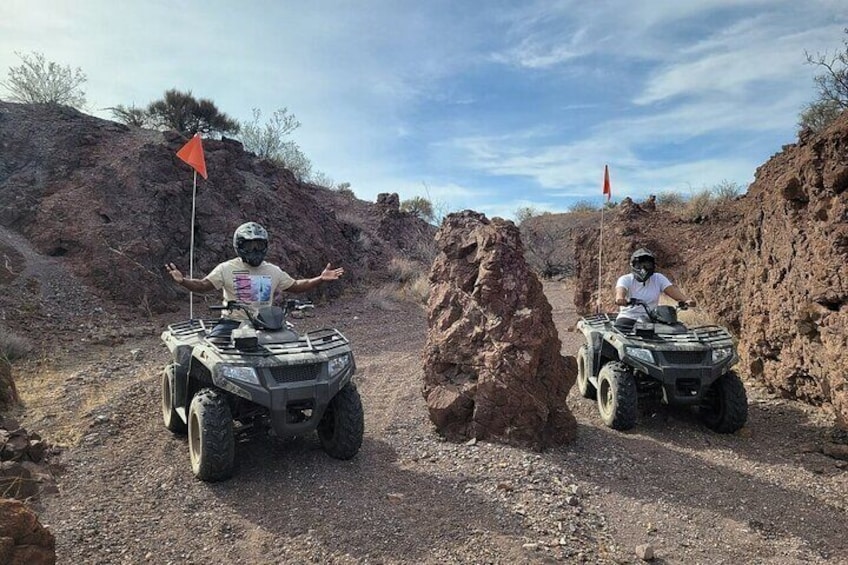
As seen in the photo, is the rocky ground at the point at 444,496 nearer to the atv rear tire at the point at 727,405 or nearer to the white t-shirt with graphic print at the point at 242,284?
the atv rear tire at the point at 727,405

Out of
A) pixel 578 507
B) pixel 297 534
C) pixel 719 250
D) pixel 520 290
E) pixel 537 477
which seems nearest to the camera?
pixel 297 534

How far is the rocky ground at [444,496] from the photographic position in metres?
4.02

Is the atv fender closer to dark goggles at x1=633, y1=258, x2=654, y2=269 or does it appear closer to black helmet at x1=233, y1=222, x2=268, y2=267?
black helmet at x1=233, y1=222, x2=268, y2=267

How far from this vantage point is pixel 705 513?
4.66 meters

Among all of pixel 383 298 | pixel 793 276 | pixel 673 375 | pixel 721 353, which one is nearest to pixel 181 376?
pixel 673 375

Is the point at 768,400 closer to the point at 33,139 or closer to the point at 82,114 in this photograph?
the point at 33,139

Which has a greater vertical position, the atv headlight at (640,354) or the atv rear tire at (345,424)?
the atv headlight at (640,354)

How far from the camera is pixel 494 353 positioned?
19.3 ft

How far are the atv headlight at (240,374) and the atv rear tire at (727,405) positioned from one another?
477 centimetres

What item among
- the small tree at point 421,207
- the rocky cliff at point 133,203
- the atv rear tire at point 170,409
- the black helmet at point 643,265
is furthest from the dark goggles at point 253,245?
the small tree at point 421,207

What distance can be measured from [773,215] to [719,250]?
3028 millimetres

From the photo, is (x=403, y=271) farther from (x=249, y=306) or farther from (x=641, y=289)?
(x=249, y=306)

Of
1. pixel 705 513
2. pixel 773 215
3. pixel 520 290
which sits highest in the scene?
pixel 773 215

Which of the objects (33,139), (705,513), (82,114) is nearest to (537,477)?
(705,513)
